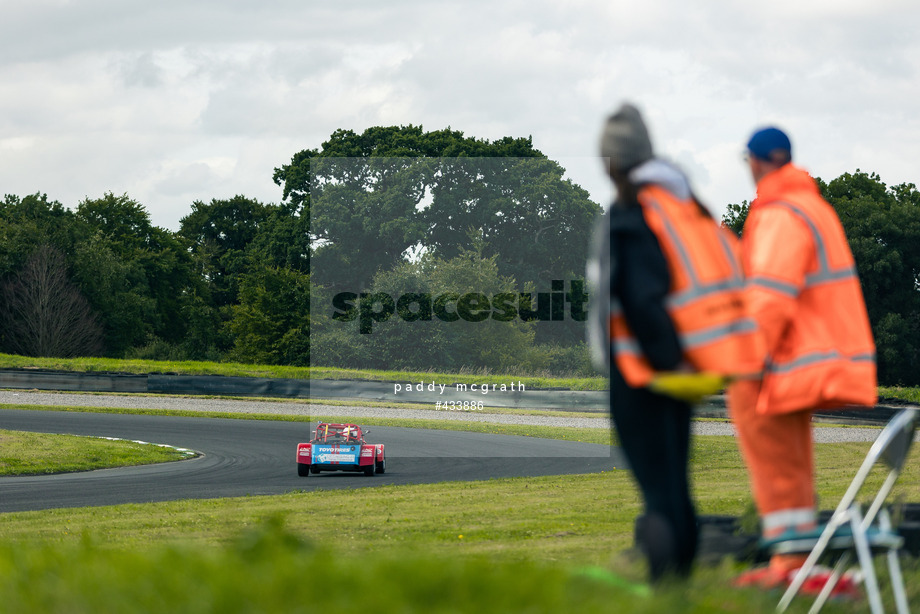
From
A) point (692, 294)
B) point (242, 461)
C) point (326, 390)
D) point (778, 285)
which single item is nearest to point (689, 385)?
point (692, 294)

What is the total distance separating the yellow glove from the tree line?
962 inches

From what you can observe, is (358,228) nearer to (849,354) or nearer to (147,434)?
(147,434)

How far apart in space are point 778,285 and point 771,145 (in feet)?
2.55

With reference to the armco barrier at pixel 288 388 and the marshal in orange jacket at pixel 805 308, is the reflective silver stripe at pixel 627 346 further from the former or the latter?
the armco barrier at pixel 288 388

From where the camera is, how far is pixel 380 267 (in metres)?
32.2

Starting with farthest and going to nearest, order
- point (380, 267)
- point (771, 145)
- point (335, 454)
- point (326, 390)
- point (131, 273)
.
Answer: point (131, 273) < point (326, 390) < point (380, 267) < point (335, 454) < point (771, 145)

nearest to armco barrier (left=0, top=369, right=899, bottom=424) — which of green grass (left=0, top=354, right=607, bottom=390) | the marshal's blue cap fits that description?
green grass (left=0, top=354, right=607, bottom=390)

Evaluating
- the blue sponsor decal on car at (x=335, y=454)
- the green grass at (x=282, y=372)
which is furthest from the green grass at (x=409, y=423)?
the blue sponsor decal on car at (x=335, y=454)

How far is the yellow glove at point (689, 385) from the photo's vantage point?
3186mm

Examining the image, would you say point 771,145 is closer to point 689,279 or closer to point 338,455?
point 689,279

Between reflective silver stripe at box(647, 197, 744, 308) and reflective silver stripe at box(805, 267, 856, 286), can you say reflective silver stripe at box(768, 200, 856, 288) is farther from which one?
reflective silver stripe at box(647, 197, 744, 308)

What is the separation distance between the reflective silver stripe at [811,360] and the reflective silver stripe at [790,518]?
60 cm

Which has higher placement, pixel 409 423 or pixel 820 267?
pixel 820 267

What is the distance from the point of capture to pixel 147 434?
2397 centimetres
